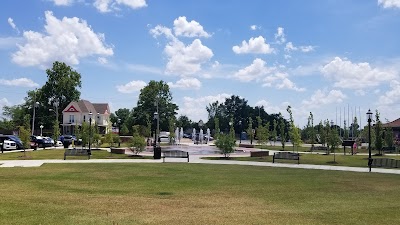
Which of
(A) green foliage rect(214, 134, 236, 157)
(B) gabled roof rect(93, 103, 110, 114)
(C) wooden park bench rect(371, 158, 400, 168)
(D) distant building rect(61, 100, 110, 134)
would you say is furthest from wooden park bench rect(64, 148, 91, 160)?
(B) gabled roof rect(93, 103, 110, 114)

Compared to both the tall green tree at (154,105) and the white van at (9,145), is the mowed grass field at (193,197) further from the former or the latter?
the tall green tree at (154,105)

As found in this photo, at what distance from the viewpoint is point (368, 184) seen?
59.0ft

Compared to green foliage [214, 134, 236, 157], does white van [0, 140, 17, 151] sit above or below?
below

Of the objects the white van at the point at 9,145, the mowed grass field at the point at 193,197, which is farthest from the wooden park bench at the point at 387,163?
the white van at the point at 9,145

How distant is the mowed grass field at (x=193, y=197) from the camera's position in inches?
397

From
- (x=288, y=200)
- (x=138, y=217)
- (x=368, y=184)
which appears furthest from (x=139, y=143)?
(x=138, y=217)

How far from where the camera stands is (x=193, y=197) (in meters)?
13.5

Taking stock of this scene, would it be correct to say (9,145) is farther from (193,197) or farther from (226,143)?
(193,197)

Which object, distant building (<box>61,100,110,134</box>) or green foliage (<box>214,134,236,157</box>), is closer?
green foliage (<box>214,134,236,157</box>)

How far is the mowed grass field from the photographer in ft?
33.1

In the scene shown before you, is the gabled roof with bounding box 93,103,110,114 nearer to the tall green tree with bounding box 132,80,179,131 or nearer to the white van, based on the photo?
the tall green tree with bounding box 132,80,179,131

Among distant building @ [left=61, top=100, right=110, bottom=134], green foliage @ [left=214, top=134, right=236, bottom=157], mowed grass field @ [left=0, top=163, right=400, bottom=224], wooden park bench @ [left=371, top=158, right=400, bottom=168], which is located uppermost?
distant building @ [left=61, top=100, right=110, bottom=134]

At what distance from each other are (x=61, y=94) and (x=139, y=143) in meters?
68.1

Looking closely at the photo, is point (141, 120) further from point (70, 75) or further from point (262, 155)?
point (262, 155)
